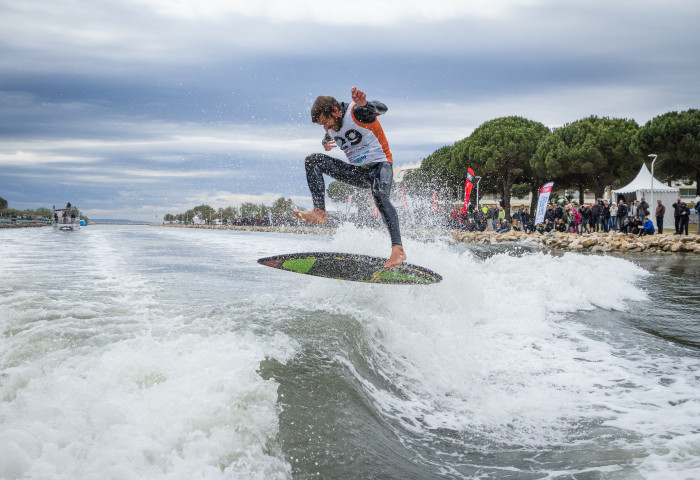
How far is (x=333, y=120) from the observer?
20.1ft

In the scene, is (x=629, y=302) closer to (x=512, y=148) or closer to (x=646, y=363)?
(x=646, y=363)

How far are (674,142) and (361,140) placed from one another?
4649cm

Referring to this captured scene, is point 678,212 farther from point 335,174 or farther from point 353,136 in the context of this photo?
point 353,136

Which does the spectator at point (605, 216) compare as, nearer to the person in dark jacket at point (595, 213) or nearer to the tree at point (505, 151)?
the person in dark jacket at point (595, 213)

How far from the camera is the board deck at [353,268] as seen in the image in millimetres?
6289

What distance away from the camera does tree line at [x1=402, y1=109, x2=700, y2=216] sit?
139ft

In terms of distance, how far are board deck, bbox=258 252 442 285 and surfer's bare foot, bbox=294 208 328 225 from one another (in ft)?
2.02

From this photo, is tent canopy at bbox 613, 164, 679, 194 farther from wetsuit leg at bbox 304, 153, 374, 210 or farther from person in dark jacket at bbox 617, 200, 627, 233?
wetsuit leg at bbox 304, 153, 374, 210

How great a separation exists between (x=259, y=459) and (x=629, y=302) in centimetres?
864

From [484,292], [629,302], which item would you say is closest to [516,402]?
[484,292]

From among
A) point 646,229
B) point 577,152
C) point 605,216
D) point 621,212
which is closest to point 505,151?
point 577,152

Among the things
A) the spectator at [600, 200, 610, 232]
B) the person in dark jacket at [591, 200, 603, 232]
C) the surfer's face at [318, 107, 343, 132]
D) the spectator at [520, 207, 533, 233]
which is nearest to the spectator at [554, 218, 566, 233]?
the person in dark jacket at [591, 200, 603, 232]

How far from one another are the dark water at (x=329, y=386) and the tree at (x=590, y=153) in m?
47.8

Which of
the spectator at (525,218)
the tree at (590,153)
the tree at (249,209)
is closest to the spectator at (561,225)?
the spectator at (525,218)
